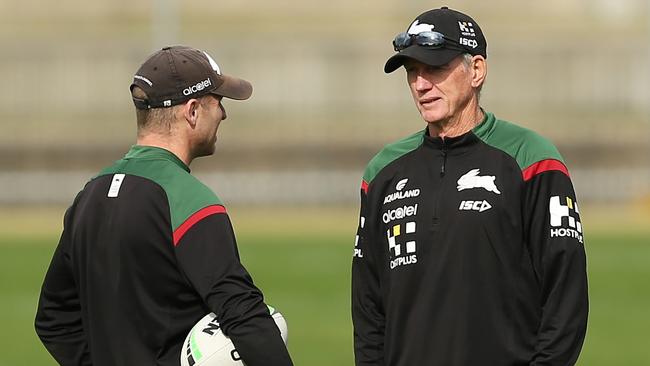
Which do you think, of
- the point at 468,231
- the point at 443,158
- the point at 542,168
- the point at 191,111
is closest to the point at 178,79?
the point at 191,111

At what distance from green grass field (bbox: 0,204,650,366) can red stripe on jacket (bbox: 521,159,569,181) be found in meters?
6.86

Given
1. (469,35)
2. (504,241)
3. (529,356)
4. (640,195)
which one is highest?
(469,35)

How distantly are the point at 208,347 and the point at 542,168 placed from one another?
51.4 inches

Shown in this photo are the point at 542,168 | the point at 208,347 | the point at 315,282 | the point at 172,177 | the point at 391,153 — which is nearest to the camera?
the point at 208,347

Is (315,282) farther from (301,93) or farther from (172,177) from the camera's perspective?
(301,93)

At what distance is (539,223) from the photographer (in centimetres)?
498

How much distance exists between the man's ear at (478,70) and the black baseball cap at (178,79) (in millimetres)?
868

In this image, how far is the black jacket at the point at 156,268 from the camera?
4.79m

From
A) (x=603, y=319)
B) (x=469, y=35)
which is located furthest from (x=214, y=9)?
(x=469, y=35)

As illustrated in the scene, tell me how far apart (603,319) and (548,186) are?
983 centimetres

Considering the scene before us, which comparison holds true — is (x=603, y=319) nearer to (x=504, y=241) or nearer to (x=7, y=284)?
(x=7, y=284)

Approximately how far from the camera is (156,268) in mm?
4867

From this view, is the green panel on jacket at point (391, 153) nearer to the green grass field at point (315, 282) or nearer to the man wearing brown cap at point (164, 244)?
the man wearing brown cap at point (164, 244)

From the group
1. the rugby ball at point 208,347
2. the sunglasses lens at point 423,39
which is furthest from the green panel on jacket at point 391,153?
the rugby ball at point 208,347
